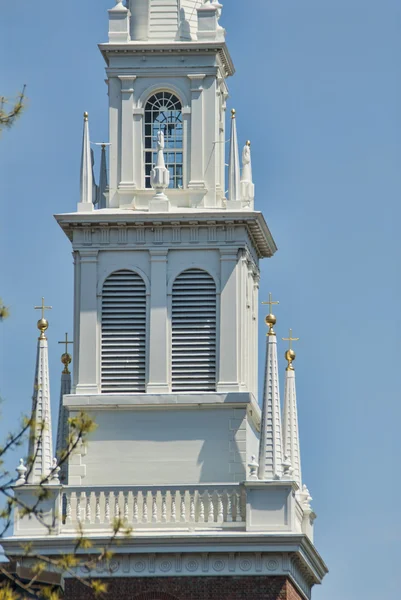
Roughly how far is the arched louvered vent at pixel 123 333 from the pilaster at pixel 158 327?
0.80ft

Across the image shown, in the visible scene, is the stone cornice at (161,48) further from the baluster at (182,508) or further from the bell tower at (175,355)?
the baluster at (182,508)

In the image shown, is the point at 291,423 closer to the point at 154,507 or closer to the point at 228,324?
the point at 228,324

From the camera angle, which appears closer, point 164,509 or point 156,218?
point 164,509

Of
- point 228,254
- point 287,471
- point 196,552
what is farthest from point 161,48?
point 196,552

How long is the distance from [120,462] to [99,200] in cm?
654

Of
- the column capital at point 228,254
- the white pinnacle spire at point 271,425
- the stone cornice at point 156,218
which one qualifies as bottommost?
the white pinnacle spire at point 271,425

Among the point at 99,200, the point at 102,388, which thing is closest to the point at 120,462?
the point at 102,388

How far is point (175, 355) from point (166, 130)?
18.7 ft

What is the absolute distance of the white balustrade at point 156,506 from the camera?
5834cm

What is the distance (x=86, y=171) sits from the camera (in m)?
62.1

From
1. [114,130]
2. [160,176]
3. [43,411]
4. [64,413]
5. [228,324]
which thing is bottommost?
Answer: [43,411]

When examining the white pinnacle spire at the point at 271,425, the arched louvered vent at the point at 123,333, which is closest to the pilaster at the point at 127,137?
the arched louvered vent at the point at 123,333

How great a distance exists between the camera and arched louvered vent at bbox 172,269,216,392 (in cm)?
6053

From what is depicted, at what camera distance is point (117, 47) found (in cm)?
6234
